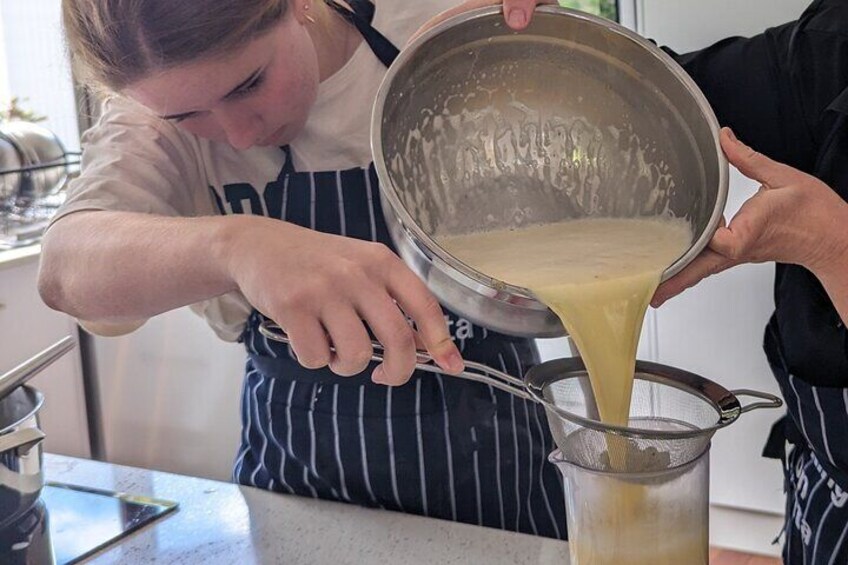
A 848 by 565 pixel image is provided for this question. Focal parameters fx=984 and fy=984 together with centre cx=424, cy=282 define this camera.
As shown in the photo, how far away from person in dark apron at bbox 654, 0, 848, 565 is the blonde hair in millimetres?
452

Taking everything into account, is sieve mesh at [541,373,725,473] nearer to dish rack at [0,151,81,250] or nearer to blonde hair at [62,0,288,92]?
blonde hair at [62,0,288,92]

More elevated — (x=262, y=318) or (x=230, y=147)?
(x=230, y=147)

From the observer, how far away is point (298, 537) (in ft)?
3.30

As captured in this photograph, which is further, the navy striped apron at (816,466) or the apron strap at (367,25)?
the apron strap at (367,25)

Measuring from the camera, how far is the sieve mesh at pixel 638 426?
76 centimetres

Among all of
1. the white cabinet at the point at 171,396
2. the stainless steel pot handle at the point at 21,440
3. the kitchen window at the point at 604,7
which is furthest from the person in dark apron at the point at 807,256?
the white cabinet at the point at 171,396

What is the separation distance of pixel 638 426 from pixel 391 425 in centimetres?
33

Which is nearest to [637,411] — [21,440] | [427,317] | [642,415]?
[642,415]

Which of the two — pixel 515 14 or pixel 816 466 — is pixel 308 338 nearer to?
pixel 515 14

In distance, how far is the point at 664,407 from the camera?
889 mm

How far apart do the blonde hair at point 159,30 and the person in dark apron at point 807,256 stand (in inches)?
17.8

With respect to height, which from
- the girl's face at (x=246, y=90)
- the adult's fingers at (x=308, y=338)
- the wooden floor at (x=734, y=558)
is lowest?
the wooden floor at (x=734, y=558)

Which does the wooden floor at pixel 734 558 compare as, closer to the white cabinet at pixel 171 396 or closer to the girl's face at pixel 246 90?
the white cabinet at pixel 171 396

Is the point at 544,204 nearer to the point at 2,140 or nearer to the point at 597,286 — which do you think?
the point at 597,286
